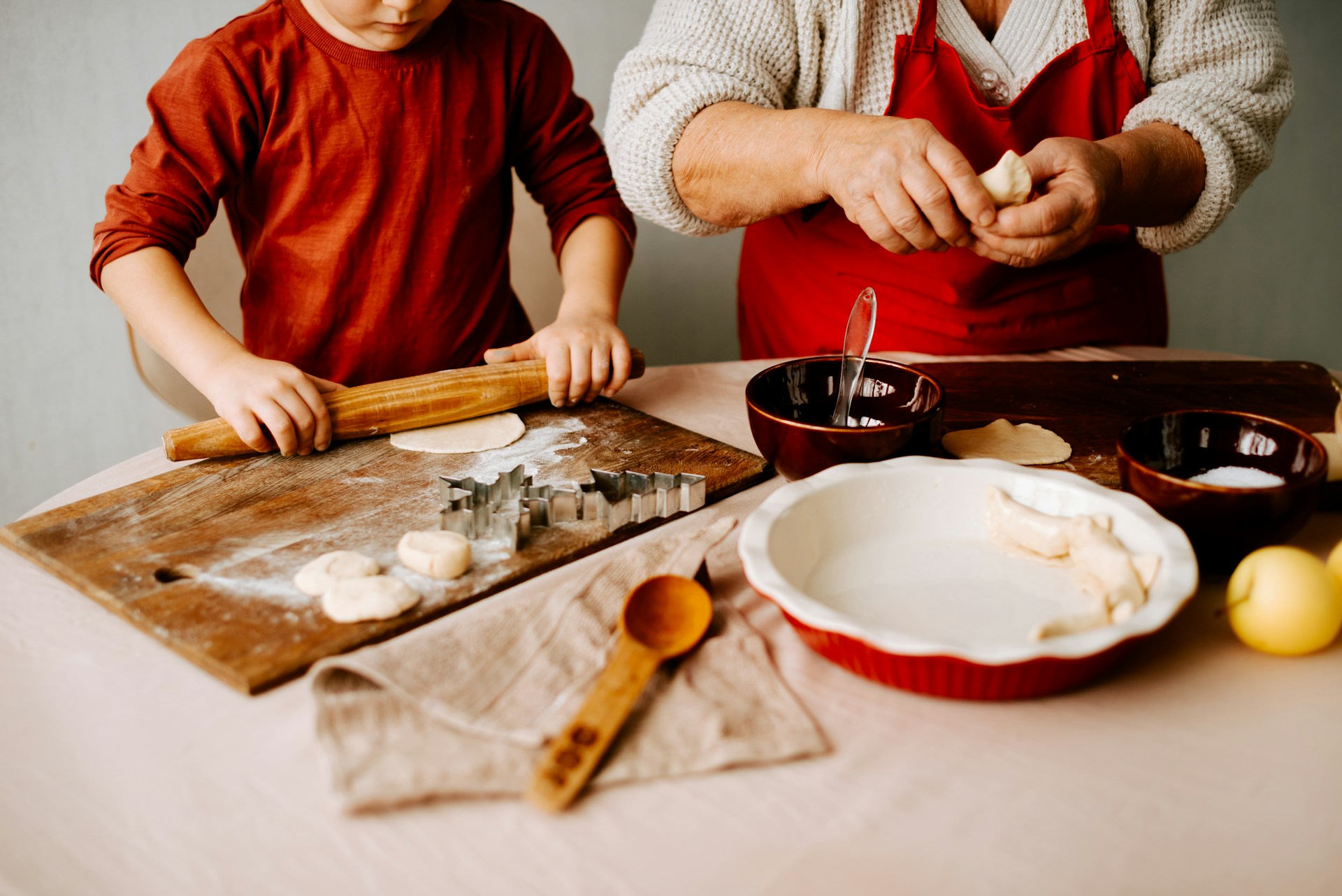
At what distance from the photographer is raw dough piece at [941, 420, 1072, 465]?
3.37 feet

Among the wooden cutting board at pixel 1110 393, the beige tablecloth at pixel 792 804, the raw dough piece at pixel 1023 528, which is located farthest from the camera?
the wooden cutting board at pixel 1110 393

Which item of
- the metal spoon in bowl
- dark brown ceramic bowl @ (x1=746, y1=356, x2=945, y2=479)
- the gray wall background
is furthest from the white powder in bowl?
the gray wall background

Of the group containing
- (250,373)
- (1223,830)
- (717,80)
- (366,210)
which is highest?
(717,80)

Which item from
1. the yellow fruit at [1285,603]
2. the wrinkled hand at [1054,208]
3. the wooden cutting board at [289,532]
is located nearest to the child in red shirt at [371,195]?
the wooden cutting board at [289,532]

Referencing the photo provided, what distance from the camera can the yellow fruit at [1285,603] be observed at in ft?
2.26

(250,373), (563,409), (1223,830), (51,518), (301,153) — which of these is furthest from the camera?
(301,153)

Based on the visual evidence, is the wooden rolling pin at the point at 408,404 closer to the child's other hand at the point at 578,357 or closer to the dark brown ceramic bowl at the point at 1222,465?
the child's other hand at the point at 578,357

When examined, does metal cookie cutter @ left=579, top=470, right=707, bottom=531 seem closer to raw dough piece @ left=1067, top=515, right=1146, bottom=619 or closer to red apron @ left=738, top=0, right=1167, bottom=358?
raw dough piece @ left=1067, top=515, right=1146, bottom=619

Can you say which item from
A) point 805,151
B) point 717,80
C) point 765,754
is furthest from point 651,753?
point 717,80

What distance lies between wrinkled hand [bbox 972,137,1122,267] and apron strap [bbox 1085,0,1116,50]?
335mm

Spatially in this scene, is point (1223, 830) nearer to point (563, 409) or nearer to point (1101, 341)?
point (563, 409)

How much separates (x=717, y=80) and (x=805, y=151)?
0.67 feet

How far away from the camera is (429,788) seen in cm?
56

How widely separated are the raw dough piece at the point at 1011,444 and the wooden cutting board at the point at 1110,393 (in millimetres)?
16
